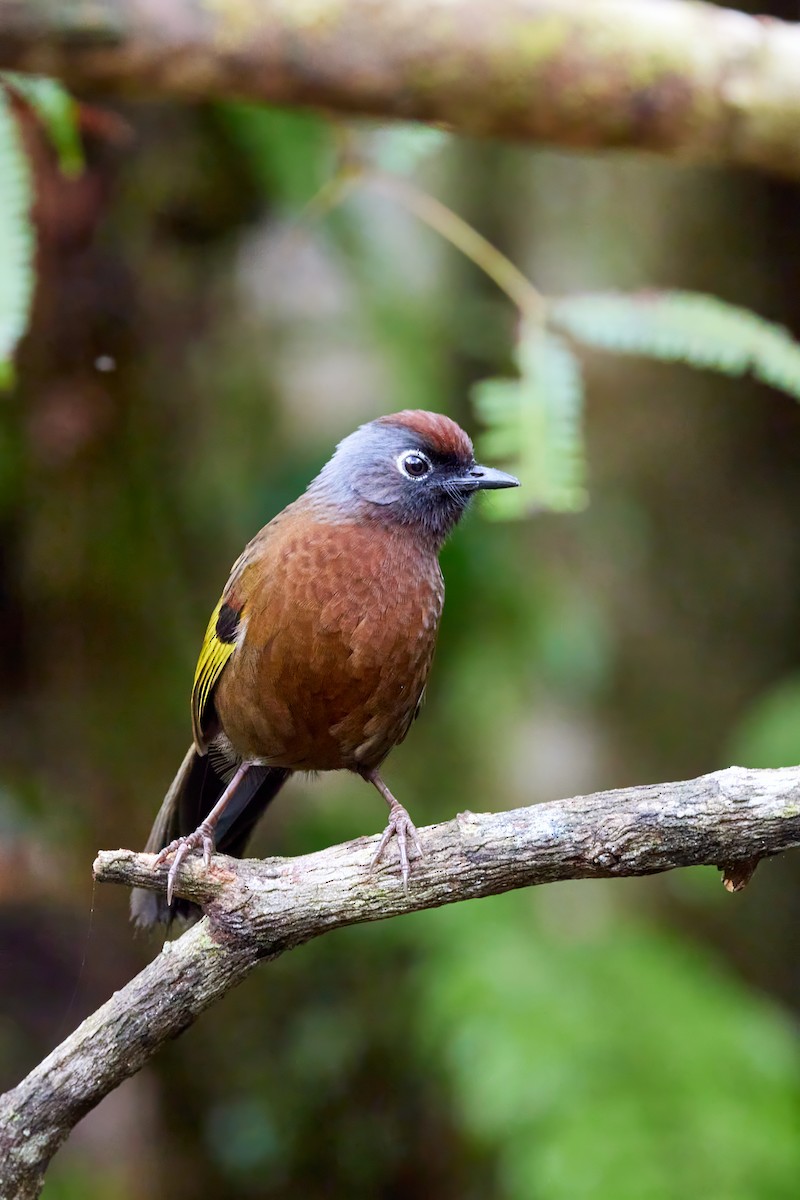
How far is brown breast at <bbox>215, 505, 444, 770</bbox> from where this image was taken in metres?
2.83

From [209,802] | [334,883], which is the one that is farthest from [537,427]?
[334,883]

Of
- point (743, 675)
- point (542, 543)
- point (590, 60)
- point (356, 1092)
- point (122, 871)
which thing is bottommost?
point (356, 1092)

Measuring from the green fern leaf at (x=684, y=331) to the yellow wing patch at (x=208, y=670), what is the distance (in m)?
1.68

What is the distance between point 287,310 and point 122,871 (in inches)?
175

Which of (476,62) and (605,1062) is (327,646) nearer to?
(476,62)

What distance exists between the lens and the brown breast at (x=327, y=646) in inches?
111

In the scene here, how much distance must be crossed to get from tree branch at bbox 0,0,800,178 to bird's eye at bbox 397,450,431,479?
106 cm

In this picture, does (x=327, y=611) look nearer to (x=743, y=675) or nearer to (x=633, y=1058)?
(x=633, y=1058)

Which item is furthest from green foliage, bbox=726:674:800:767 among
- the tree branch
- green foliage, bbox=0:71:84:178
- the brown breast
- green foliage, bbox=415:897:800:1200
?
green foliage, bbox=0:71:84:178

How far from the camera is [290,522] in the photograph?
3.06m

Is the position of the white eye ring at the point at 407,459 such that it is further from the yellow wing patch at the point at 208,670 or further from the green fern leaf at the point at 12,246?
the green fern leaf at the point at 12,246

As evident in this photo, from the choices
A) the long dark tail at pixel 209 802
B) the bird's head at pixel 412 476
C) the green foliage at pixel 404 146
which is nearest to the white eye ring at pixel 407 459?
the bird's head at pixel 412 476

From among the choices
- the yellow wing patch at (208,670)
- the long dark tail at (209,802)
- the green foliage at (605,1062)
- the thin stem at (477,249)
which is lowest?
the green foliage at (605,1062)

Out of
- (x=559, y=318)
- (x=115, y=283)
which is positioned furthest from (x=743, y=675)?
(x=115, y=283)
